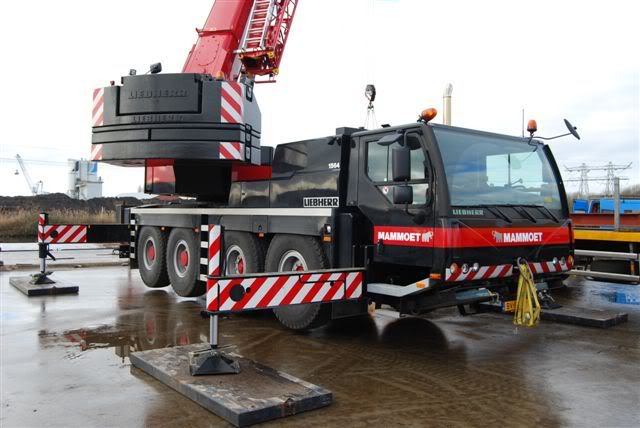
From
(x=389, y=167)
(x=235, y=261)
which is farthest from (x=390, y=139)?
(x=235, y=261)

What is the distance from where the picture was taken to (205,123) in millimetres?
6270

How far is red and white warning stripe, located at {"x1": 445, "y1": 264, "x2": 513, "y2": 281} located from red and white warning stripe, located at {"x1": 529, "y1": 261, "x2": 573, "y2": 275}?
0.42 m

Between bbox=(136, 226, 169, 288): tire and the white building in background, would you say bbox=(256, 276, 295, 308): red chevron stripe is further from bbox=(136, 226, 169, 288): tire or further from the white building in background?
the white building in background

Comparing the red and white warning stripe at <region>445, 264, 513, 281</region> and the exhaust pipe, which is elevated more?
the exhaust pipe

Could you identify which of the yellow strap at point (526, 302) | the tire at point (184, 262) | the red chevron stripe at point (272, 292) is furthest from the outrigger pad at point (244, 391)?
the tire at point (184, 262)

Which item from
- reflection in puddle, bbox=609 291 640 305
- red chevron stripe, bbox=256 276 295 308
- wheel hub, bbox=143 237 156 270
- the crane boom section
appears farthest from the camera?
wheel hub, bbox=143 237 156 270

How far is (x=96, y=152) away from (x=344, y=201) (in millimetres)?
3116

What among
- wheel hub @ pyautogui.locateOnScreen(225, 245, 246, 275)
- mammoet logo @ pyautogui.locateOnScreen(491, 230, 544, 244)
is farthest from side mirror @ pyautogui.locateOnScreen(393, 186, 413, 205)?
wheel hub @ pyautogui.locateOnScreen(225, 245, 246, 275)

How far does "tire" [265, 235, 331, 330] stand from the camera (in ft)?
20.5

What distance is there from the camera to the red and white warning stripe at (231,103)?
6.27 m

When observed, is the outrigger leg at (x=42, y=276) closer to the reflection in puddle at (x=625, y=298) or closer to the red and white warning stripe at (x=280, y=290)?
the red and white warning stripe at (x=280, y=290)

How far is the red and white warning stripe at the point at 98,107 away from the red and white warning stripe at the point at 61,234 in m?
3.70

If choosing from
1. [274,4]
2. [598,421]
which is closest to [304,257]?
[598,421]

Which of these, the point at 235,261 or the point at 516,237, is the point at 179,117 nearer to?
the point at 235,261
